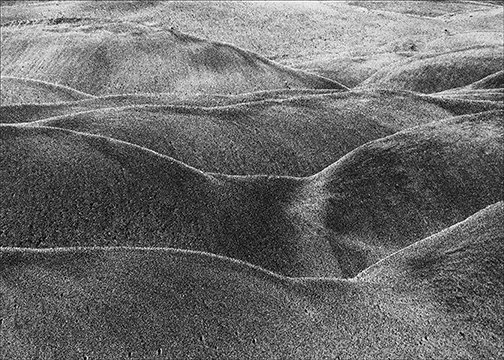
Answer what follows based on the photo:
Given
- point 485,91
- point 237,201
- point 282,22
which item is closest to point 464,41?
point 282,22

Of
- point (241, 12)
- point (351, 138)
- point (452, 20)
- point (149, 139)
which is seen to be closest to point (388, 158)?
point (351, 138)

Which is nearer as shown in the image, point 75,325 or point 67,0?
point 75,325

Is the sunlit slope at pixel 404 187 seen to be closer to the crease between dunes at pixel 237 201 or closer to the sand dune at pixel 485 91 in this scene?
the crease between dunes at pixel 237 201

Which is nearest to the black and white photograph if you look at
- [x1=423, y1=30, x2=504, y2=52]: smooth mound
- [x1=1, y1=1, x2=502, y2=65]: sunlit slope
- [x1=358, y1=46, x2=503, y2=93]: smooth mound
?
[x1=358, y1=46, x2=503, y2=93]: smooth mound

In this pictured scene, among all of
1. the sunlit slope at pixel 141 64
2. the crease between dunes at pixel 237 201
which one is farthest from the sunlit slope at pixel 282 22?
the crease between dunes at pixel 237 201

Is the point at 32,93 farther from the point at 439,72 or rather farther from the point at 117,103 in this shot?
the point at 439,72

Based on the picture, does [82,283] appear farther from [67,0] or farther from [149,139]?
[67,0]

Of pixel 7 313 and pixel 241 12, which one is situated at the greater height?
pixel 7 313
